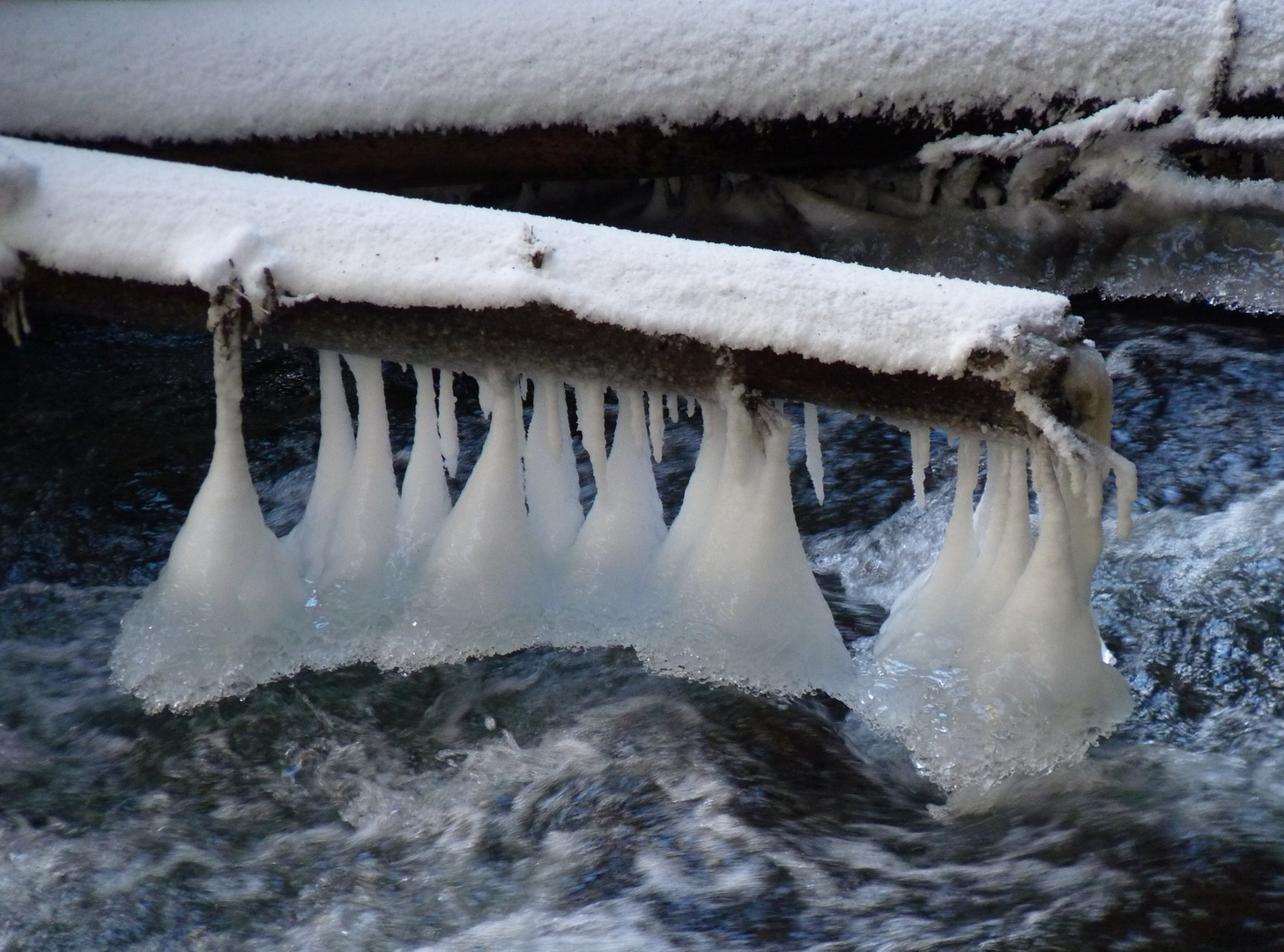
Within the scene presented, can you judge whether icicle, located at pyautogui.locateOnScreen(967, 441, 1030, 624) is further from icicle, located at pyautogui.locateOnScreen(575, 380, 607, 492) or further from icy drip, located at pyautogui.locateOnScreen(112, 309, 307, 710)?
icy drip, located at pyautogui.locateOnScreen(112, 309, 307, 710)

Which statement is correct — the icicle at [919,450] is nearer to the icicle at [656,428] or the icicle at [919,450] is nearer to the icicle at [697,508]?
the icicle at [697,508]

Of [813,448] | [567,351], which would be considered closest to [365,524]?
[567,351]

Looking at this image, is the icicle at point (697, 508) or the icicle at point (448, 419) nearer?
the icicle at point (697, 508)

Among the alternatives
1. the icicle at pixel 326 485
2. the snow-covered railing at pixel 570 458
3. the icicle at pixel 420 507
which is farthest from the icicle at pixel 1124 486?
the icicle at pixel 326 485

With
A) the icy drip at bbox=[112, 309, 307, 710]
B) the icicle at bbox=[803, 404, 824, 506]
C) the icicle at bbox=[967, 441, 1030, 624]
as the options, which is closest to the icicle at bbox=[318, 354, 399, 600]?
the icy drip at bbox=[112, 309, 307, 710]

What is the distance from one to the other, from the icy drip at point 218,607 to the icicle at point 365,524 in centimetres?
11

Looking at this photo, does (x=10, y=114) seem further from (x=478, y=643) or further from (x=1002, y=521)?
(x=1002, y=521)

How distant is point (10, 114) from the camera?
386 centimetres

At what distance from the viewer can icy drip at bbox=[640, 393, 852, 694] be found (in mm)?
2504

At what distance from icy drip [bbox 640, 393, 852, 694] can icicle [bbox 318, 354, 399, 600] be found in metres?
0.61

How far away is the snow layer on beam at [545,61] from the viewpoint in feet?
12.2

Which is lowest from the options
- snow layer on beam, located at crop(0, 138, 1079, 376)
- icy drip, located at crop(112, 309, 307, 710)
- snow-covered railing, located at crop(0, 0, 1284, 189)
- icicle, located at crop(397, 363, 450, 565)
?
icy drip, located at crop(112, 309, 307, 710)

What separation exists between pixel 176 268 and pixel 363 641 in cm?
88

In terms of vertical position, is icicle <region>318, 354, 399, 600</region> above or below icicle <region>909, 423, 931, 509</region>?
below
